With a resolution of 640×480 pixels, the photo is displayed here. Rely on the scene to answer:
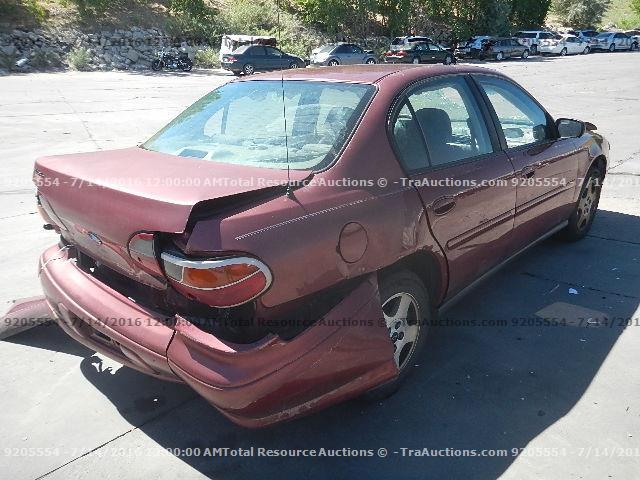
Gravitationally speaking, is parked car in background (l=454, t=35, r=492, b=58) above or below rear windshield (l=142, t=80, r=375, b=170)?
below

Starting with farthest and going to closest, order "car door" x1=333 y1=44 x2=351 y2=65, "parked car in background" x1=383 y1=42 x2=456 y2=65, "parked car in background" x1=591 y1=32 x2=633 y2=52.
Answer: "parked car in background" x1=591 y1=32 x2=633 y2=52, "parked car in background" x1=383 y1=42 x2=456 y2=65, "car door" x1=333 y1=44 x2=351 y2=65

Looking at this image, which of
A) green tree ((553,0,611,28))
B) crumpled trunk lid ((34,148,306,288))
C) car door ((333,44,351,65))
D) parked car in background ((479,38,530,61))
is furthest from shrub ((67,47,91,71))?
green tree ((553,0,611,28))

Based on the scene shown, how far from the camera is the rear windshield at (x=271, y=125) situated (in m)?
2.79

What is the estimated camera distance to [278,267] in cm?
221

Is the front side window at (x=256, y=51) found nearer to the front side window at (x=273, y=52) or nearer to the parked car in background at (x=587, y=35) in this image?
the front side window at (x=273, y=52)

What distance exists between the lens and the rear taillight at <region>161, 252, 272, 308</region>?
6.98 feet

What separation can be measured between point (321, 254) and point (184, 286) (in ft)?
1.92

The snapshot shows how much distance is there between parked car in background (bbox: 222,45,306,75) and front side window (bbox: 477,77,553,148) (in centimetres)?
2361

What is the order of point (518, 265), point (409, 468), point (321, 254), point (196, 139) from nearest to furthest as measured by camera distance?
point (321, 254) < point (409, 468) < point (196, 139) < point (518, 265)

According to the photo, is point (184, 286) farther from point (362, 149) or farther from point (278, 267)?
point (362, 149)

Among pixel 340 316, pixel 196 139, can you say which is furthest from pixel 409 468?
pixel 196 139

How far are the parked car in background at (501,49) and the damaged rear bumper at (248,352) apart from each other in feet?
128

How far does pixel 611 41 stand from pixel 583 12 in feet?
49.4

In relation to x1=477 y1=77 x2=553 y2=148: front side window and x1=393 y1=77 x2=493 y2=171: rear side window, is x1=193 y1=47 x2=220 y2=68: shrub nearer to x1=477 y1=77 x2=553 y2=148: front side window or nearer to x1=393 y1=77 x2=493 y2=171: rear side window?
x1=477 y1=77 x2=553 y2=148: front side window
